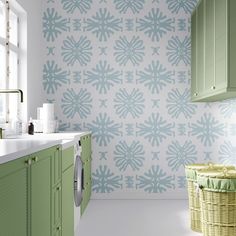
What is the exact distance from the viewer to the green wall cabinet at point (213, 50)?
130 inches

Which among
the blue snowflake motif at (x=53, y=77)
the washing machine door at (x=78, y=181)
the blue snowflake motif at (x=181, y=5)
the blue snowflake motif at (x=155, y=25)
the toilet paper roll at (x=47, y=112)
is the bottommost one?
the washing machine door at (x=78, y=181)

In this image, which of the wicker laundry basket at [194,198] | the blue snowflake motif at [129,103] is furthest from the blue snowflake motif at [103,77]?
the wicker laundry basket at [194,198]

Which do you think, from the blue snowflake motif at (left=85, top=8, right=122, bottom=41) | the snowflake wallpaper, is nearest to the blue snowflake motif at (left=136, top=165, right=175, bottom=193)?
the snowflake wallpaper

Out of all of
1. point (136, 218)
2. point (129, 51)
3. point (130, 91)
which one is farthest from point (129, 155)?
point (129, 51)

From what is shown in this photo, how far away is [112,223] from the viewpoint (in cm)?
412

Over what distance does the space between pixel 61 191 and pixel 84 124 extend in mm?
2502

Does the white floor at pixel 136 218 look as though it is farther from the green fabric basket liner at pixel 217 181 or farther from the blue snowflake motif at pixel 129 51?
the blue snowflake motif at pixel 129 51

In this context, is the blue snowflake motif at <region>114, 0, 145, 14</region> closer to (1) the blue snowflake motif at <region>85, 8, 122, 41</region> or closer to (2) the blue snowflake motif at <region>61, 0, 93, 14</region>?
(1) the blue snowflake motif at <region>85, 8, 122, 41</region>

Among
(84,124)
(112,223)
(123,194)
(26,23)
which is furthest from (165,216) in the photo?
(26,23)

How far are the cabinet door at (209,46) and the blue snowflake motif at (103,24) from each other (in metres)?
1.45

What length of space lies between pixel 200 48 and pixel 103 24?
1371 mm

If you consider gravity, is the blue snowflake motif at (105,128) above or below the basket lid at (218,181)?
above

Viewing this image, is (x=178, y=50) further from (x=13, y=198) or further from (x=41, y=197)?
(x=13, y=198)

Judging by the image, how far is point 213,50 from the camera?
3.85 m
